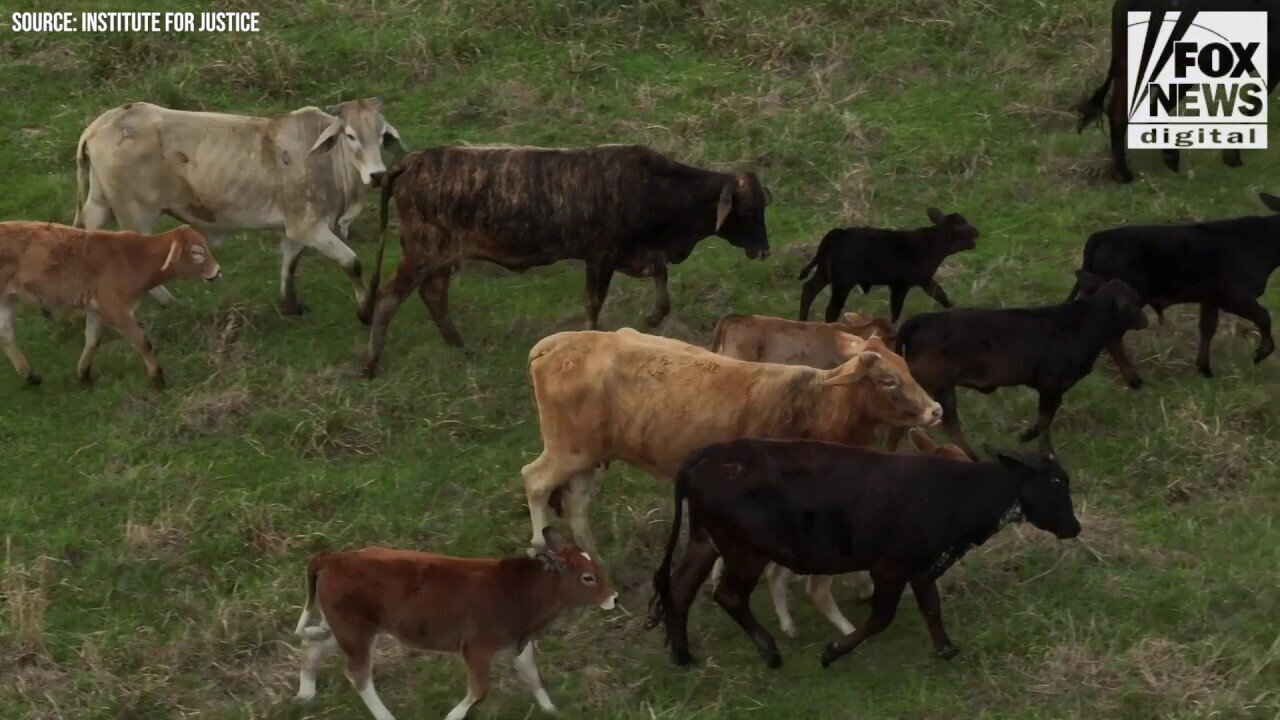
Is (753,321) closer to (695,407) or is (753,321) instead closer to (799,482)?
(695,407)

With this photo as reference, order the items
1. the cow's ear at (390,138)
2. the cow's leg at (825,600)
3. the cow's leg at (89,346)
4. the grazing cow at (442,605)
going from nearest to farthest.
→ 1. the grazing cow at (442,605)
2. the cow's leg at (825,600)
3. the cow's leg at (89,346)
4. the cow's ear at (390,138)

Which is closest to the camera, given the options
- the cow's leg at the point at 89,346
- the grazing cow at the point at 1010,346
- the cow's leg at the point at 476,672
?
the cow's leg at the point at 476,672

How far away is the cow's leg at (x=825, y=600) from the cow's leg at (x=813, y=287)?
3.23 meters

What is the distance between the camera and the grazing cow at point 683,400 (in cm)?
991

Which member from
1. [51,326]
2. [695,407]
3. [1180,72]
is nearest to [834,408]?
[695,407]

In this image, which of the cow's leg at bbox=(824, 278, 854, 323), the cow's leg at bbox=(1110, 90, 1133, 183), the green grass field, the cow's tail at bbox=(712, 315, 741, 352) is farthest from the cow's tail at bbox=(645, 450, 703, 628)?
the cow's leg at bbox=(1110, 90, 1133, 183)

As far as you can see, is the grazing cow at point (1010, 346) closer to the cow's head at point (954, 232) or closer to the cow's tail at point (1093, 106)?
the cow's head at point (954, 232)

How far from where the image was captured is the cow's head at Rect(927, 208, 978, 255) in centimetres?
1263

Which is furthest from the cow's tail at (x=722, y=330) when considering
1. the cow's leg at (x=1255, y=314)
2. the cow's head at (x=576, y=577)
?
the cow's leg at (x=1255, y=314)

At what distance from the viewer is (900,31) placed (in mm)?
16953

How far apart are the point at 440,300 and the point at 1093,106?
229 inches

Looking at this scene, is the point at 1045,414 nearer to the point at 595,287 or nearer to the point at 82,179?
the point at 595,287

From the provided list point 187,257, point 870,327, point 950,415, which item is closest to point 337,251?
point 187,257

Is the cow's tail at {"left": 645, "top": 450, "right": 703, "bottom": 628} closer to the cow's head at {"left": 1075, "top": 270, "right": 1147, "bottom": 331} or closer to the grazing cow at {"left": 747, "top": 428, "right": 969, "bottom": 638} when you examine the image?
the grazing cow at {"left": 747, "top": 428, "right": 969, "bottom": 638}
